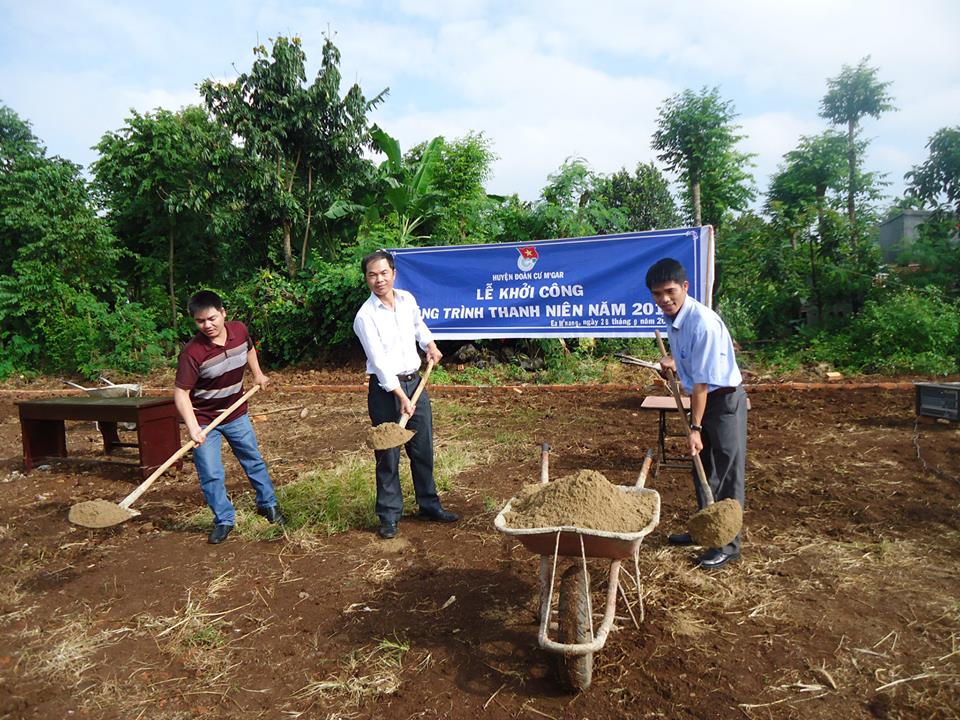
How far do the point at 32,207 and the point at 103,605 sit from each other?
1232 cm

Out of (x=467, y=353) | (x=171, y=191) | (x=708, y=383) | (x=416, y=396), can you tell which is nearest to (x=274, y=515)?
(x=416, y=396)

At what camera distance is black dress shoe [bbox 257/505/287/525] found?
4.32 metres

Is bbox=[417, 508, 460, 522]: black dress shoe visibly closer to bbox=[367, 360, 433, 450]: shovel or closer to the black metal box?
bbox=[367, 360, 433, 450]: shovel

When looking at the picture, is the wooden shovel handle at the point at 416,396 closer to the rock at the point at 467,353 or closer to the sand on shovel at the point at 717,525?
the sand on shovel at the point at 717,525

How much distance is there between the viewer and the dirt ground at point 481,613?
8.05 feet

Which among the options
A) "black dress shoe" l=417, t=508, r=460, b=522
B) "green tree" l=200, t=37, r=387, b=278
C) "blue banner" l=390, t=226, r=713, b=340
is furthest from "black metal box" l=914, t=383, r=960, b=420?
"green tree" l=200, t=37, r=387, b=278

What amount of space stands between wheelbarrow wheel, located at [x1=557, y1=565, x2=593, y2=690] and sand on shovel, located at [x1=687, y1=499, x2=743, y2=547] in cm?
66

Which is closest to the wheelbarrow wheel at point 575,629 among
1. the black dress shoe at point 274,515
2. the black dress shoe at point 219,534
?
the black dress shoe at point 274,515

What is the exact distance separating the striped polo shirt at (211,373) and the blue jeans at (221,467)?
0.10 metres

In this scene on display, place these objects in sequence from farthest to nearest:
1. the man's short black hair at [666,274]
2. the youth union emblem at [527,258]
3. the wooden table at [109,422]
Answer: the youth union emblem at [527,258] < the wooden table at [109,422] < the man's short black hair at [666,274]

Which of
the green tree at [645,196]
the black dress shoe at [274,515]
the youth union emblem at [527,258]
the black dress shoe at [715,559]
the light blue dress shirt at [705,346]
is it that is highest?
the green tree at [645,196]

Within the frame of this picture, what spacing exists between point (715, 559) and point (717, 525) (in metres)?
0.81

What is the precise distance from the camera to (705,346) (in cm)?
Answer: 312

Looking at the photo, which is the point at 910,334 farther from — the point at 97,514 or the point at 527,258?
the point at 97,514
